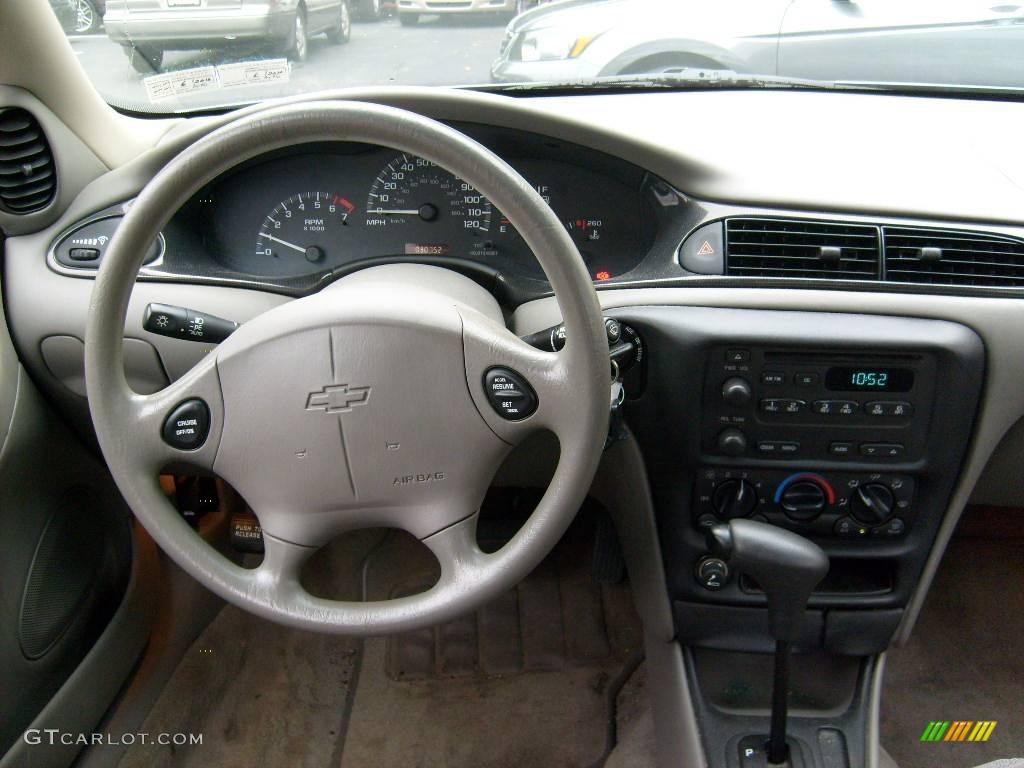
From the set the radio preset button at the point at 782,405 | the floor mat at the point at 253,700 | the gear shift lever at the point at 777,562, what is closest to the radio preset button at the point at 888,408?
the radio preset button at the point at 782,405

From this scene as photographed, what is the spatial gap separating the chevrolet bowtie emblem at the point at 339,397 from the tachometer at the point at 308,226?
571 millimetres

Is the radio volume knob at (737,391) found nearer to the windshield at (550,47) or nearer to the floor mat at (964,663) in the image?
the windshield at (550,47)

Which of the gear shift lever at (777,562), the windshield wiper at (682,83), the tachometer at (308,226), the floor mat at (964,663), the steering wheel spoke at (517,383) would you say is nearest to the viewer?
the steering wheel spoke at (517,383)

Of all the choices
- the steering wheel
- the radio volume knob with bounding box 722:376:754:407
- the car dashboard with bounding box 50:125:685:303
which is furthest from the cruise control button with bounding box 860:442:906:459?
the steering wheel

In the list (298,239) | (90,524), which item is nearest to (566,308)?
(298,239)

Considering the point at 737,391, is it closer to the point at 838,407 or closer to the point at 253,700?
Result: the point at 838,407

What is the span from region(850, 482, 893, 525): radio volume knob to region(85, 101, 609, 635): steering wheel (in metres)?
0.62

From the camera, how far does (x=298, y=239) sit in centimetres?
160

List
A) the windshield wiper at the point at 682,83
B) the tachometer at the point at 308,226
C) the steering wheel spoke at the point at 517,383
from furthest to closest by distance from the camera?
the windshield wiper at the point at 682,83
the tachometer at the point at 308,226
the steering wheel spoke at the point at 517,383

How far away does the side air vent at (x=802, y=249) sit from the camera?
4.52 feet

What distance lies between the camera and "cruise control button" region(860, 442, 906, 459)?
141 cm

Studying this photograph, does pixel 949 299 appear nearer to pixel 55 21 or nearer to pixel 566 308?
pixel 566 308

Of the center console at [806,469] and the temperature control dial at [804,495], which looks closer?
the center console at [806,469]

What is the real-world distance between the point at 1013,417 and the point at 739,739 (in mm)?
723
